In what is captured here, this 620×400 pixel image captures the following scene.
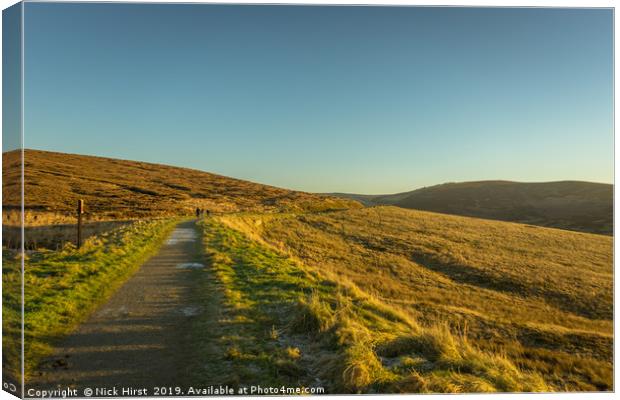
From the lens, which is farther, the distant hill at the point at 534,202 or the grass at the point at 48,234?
the distant hill at the point at 534,202

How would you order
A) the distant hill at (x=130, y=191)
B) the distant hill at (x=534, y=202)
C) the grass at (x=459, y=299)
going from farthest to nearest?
the distant hill at (x=130, y=191), the distant hill at (x=534, y=202), the grass at (x=459, y=299)

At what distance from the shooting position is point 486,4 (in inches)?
→ 184

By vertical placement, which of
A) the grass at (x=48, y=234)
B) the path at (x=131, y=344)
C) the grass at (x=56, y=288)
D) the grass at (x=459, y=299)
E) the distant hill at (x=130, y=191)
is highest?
the distant hill at (x=130, y=191)

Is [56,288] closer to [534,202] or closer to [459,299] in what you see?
[459,299]

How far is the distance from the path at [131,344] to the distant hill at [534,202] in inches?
190

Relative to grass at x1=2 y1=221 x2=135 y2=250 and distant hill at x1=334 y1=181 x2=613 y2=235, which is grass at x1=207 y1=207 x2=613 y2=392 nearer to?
distant hill at x1=334 y1=181 x2=613 y2=235

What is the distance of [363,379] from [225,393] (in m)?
1.49

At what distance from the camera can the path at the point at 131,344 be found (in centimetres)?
402

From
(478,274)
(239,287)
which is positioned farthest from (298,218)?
(239,287)

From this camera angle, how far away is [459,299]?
13.2 meters

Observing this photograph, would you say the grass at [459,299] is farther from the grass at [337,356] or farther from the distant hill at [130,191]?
the distant hill at [130,191]

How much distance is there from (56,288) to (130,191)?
28.2m

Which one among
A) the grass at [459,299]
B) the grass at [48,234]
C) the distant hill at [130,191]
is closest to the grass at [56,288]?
the grass at [48,234]

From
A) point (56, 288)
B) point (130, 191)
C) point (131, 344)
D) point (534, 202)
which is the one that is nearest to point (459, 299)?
point (131, 344)
